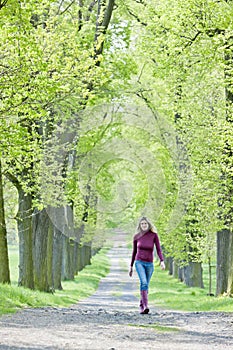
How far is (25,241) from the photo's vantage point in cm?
2133

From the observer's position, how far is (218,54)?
1842 centimetres

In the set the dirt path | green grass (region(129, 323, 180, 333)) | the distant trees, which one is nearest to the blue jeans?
the dirt path

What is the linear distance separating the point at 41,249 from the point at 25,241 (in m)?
2.80

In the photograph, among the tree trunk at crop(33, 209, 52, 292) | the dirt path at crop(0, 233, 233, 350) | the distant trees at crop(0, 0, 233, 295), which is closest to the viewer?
the dirt path at crop(0, 233, 233, 350)

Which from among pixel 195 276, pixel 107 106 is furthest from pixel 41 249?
pixel 195 276

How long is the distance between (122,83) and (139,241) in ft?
42.5

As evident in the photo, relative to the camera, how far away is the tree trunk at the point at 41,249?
23719mm

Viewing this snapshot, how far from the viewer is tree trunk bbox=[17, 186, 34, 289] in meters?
21.0

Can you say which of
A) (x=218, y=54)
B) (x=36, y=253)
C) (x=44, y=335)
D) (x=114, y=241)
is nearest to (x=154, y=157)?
(x=36, y=253)

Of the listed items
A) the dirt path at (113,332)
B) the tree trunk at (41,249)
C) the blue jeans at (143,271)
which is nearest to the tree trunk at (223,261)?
the tree trunk at (41,249)

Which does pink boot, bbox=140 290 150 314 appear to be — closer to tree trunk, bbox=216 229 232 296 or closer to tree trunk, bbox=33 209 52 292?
tree trunk, bbox=216 229 232 296

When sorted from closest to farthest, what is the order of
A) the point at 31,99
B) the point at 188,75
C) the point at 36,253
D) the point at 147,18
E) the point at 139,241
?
the point at 31,99, the point at 139,241, the point at 188,75, the point at 36,253, the point at 147,18

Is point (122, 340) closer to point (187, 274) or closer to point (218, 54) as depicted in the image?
point (218, 54)

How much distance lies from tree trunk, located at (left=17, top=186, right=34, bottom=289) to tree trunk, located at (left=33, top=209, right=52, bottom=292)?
2204 millimetres
